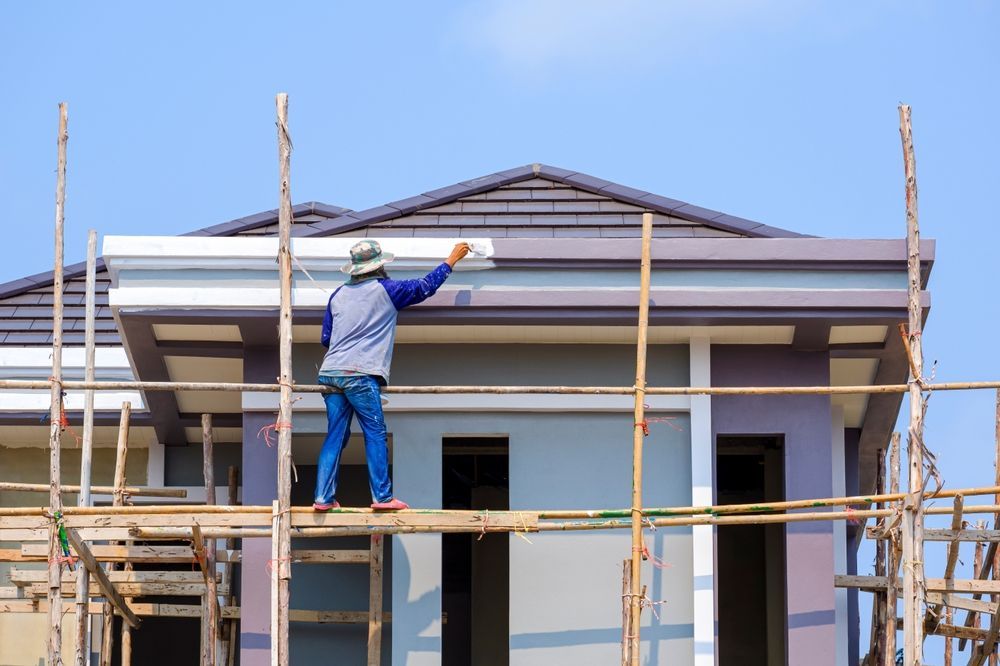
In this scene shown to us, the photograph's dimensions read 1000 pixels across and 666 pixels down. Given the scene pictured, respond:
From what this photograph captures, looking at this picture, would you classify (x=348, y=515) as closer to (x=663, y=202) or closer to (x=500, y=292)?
(x=500, y=292)

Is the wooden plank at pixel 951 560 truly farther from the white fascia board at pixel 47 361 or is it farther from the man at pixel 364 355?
the white fascia board at pixel 47 361

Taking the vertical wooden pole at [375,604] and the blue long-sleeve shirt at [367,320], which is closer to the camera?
the blue long-sleeve shirt at [367,320]

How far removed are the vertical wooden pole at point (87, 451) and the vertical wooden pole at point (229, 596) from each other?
1318 mm

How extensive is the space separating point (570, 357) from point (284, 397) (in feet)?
9.23

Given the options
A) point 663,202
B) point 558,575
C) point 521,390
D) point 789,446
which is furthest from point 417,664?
point 663,202

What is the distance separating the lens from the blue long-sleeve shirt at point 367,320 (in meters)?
13.4

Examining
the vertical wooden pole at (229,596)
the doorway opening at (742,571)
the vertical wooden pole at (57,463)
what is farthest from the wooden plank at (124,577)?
the doorway opening at (742,571)

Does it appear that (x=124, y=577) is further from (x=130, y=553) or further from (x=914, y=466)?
(x=914, y=466)

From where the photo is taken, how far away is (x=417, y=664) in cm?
1435

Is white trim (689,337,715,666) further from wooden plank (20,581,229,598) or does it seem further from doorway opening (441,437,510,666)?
doorway opening (441,437,510,666)

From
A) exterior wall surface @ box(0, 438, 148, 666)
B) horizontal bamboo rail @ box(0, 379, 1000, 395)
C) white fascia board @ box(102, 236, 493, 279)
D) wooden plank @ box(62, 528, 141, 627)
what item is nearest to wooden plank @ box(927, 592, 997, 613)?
horizontal bamboo rail @ box(0, 379, 1000, 395)

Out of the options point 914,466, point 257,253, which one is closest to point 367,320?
point 257,253

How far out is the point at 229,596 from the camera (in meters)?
16.4

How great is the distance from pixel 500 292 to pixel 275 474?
2462 mm
